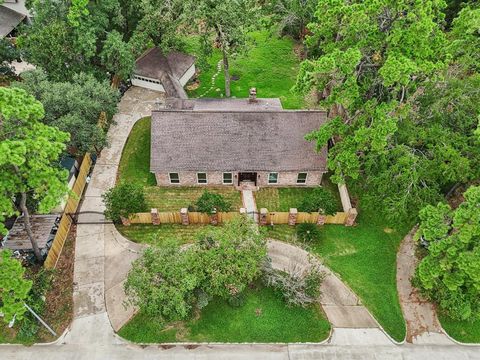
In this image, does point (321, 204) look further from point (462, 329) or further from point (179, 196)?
point (462, 329)

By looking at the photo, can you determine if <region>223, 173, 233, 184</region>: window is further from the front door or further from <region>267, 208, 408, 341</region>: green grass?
<region>267, 208, 408, 341</region>: green grass

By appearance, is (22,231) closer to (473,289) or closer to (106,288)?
(106,288)

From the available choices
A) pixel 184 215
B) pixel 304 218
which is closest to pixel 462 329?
pixel 304 218

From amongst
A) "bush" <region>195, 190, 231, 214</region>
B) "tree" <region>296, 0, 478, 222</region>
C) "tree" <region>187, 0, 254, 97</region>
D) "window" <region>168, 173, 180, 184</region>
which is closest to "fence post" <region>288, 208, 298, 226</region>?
"tree" <region>296, 0, 478, 222</region>

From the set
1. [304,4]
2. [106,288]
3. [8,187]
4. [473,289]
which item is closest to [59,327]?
[106,288]

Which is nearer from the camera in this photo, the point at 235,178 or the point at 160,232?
the point at 160,232
